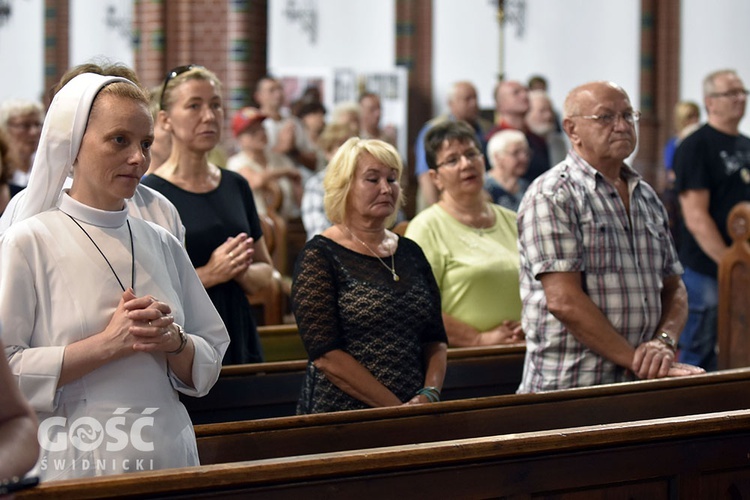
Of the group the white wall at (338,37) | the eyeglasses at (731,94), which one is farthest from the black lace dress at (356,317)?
the white wall at (338,37)

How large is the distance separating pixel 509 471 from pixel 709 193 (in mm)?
3922

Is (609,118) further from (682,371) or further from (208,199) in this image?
(208,199)

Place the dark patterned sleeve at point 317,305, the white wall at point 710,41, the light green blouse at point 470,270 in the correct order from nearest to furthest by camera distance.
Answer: the dark patterned sleeve at point 317,305, the light green blouse at point 470,270, the white wall at point 710,41

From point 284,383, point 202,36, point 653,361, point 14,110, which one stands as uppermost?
point 202,36

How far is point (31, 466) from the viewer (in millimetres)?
1738

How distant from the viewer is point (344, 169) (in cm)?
370

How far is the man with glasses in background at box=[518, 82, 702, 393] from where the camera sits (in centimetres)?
375

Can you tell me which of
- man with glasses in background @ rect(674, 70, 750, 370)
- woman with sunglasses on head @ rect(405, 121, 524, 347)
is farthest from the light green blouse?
man with glasses in background @ rect(674, 70, 750, 370)

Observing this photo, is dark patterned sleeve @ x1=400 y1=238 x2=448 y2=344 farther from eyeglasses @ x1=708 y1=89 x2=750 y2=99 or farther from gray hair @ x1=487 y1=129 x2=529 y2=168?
eyeglasses @ x1=708 y1=89 x2=750 y2=99

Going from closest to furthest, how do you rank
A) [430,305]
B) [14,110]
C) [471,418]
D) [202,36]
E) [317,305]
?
[471,418]
[317,305]
[430,305]
[14,110]
[202,36]

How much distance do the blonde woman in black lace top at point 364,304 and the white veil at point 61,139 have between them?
1.18 m

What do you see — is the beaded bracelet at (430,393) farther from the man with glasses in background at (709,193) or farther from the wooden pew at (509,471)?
the man with glasses in background at (709,193)

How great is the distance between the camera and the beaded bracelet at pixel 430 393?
353 centimetres

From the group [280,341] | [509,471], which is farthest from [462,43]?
[509,471]
